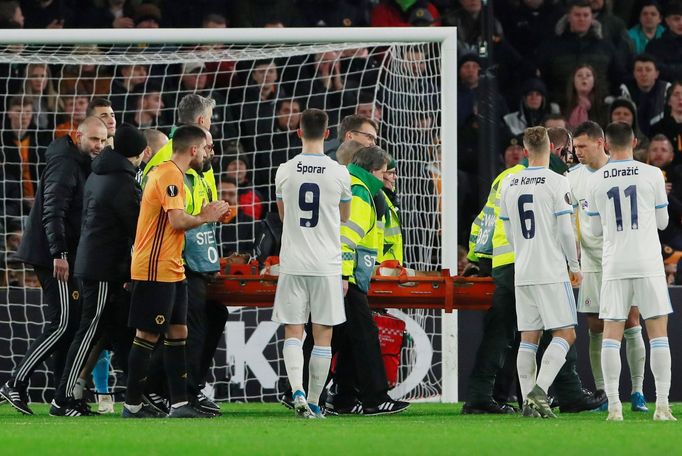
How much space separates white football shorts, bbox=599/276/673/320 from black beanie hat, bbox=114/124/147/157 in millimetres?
3143

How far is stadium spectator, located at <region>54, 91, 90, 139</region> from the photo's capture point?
1278 centimetres

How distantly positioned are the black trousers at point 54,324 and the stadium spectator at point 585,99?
6643 mm

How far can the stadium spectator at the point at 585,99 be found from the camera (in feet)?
47.4

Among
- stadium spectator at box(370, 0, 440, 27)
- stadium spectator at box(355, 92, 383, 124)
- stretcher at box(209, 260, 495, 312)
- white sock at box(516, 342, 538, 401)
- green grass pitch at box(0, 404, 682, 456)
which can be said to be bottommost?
green grass pitch at box(0, 404, 682, 456)

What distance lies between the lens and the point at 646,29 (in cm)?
1533

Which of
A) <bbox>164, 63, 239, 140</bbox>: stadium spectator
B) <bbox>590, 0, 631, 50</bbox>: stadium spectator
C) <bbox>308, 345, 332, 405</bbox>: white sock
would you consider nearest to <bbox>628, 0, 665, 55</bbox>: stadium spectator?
<bbox>590, 0, 631, 50</bbox>: stadium spectator

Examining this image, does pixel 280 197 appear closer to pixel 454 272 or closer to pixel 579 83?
pixel 454 272

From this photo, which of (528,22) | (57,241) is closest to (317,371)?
(57,241)

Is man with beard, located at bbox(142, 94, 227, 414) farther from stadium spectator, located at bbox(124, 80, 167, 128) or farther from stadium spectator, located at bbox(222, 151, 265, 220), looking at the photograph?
stadium spectator, located at bbox(124, 80, 167, 128)

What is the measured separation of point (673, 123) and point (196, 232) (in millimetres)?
6857

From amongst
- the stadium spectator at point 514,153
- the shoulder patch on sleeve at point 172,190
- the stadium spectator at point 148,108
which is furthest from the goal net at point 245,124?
the shoulder patch on sleeve at point 172,190

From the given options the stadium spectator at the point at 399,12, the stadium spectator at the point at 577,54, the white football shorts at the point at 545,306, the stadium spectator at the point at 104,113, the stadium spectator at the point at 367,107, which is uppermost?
the stadium spectator at the point at 399,12

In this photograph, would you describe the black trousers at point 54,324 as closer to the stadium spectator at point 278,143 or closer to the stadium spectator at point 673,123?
the stadium spectator at point 278,143

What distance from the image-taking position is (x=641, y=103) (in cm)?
1461
